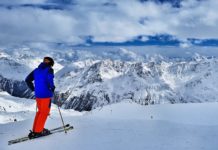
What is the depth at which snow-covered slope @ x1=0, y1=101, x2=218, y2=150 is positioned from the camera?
12719 mm

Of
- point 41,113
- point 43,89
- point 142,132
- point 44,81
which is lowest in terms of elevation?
point 142,132

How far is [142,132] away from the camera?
15102 mm

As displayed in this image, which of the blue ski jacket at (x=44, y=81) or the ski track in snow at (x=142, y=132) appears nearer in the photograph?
the ski track in snow at (x=142, y=132)

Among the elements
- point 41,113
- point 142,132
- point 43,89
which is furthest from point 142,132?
point 43,89

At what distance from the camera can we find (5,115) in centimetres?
10356

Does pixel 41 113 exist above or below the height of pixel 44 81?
below

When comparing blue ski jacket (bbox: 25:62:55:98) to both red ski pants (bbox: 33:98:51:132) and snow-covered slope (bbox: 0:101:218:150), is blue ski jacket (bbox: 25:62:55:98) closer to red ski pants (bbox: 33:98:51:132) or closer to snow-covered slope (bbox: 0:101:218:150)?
red ski pants (bbox: 33:98:51:132)

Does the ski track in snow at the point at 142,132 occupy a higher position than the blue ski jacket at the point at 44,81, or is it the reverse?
the blue ski jacket at the point at 44,81

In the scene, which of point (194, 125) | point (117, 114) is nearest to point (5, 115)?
point (117, 114)

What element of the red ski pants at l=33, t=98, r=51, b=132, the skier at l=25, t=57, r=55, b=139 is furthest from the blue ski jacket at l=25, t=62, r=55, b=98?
the red ski pants at l=33, t=98, r=51, b=132

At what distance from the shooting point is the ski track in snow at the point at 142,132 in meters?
12.7

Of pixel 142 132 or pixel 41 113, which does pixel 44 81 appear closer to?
pixel 41 113

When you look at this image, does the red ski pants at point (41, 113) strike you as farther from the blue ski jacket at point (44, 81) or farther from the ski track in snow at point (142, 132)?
the ski track in snow at point (142, 132)

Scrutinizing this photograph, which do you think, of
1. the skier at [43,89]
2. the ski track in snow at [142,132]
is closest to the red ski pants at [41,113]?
the skier at [43,89]
